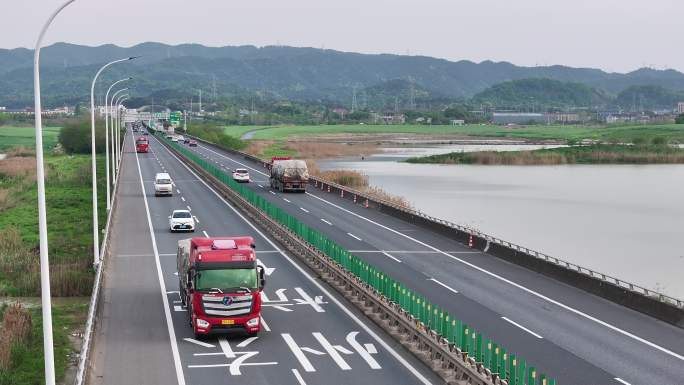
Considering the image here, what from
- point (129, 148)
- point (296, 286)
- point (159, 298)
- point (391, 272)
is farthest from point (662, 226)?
point (129, 148)

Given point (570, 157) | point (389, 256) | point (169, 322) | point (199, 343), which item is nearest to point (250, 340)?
point (199, 343)

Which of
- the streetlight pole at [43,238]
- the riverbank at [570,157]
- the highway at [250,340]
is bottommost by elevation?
the riverbank at [570,157]

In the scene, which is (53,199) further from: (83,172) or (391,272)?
(391,272)

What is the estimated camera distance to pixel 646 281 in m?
48.5

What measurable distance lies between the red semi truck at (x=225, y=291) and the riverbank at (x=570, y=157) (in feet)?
418

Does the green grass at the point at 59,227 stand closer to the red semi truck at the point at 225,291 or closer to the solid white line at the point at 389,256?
the solid white line at the point at 389,256

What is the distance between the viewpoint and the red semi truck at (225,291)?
26.3m

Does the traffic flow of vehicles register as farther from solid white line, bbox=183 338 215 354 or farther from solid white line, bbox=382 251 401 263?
solid white line, bbox=183 338 215 354

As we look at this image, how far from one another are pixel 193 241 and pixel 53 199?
6112 cm

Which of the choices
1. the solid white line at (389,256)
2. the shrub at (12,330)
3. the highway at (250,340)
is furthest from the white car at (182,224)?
the shrub at (12,330)

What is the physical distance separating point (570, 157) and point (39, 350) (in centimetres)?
14018

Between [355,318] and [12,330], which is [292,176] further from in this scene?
[12,330]

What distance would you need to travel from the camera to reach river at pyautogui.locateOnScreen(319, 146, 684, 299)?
56688mm

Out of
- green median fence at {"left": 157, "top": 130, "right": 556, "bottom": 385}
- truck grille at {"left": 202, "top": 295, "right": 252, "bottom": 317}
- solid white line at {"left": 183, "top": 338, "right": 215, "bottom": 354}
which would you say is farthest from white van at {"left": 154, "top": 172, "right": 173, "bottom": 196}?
truck grille at {"left": 202, "top": 295, "right": 252, "bottom": 317}
